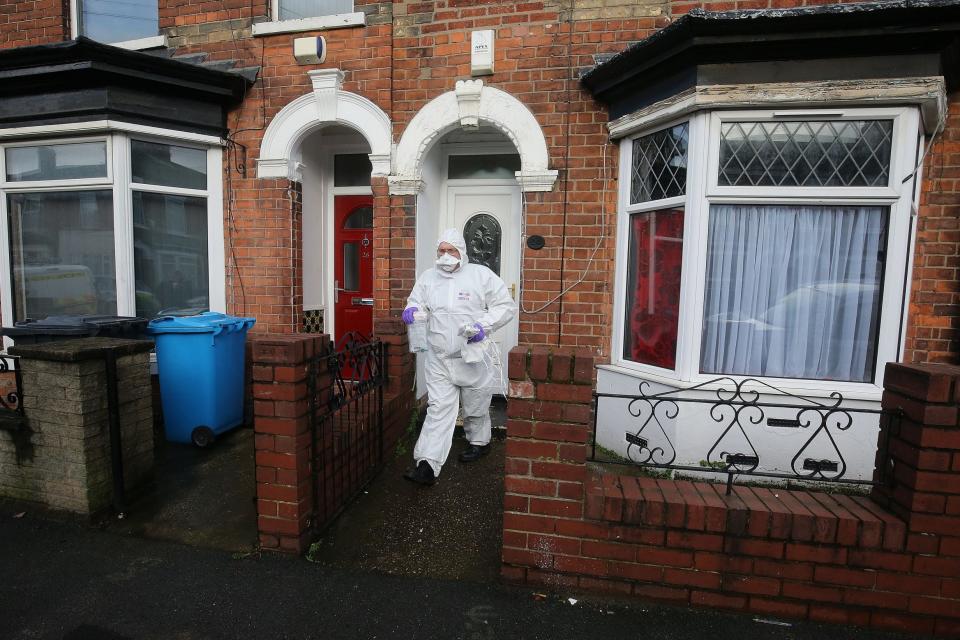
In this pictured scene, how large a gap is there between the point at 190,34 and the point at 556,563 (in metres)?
5.83

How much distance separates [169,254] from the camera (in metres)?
4.76

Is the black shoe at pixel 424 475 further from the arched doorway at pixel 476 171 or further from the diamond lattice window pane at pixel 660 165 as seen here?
the diamond lattice window pane at pixel 660 165

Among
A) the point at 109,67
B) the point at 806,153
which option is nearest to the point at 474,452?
the point at 806,153

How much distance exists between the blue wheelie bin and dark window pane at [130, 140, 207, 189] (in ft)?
5.27

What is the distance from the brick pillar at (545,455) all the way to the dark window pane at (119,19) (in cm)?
573

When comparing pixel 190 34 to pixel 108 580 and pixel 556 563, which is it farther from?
pixel 556 563

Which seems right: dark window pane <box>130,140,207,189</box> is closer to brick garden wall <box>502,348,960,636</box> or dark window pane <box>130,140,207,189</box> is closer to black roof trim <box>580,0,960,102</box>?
black roof trim <box>580,0,960,102</box>

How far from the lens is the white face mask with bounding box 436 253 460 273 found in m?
3.55

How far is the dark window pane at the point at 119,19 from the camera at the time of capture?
505 centimetres

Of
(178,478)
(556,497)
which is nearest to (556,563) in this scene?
(556,497)

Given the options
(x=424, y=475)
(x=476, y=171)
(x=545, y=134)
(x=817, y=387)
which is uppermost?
(x=545, y=134)

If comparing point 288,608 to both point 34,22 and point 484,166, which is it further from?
point 34,22

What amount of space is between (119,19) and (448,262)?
4.88 meters

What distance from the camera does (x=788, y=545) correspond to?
6.63 feet
